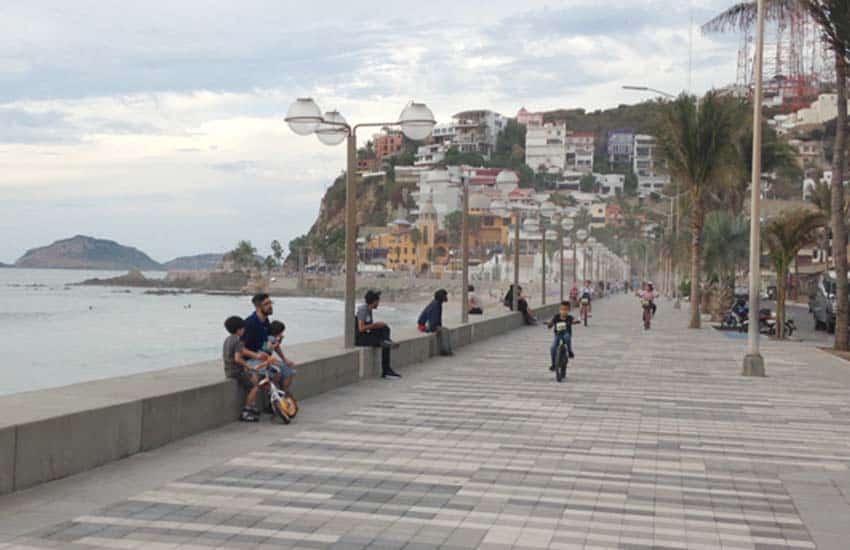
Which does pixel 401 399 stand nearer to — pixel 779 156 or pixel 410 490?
pixel 410 490

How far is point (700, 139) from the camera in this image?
3344 cm

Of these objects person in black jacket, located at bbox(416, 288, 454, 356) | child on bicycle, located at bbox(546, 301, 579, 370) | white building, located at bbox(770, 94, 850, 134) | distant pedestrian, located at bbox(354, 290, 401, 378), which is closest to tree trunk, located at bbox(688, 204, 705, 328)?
person in black jacket, located at bbox(416, 288, 454, 356)

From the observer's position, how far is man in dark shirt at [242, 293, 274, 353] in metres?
11.2

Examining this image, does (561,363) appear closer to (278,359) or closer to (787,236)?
(278,359)

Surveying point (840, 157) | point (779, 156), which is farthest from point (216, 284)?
point (840, 157)

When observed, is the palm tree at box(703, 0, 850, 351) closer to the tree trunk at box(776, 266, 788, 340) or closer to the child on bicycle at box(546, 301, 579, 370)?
the tree trunk at box(776, 266, 788, 340)

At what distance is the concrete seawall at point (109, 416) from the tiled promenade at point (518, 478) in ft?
1.49

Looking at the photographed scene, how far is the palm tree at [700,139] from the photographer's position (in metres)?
33.1

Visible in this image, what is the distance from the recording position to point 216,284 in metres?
180

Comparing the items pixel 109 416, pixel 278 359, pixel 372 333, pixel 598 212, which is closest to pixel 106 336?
pixel 372 333

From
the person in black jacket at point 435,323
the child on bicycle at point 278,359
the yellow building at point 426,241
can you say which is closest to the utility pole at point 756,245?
the person in black jacket at point 435,323

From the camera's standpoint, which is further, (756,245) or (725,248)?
(725,248)

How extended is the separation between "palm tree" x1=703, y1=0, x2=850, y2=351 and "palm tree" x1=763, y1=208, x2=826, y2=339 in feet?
6.58

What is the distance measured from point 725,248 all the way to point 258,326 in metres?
29.5
